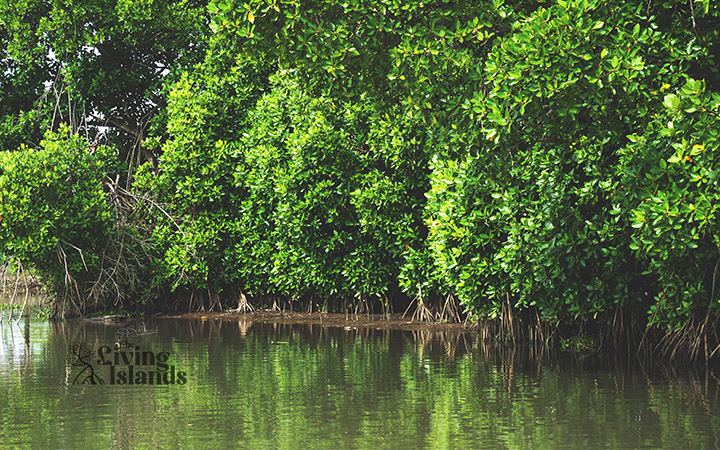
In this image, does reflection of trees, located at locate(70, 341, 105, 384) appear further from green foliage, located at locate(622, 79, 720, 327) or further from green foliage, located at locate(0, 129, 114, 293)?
green foliage, located at locate(622, 79, 720, 327)

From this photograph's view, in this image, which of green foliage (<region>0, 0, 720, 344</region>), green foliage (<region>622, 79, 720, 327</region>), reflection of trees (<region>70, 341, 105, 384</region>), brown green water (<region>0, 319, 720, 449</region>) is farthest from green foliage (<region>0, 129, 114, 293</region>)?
green foliage (<region>622, 79, 720, 327</region>)

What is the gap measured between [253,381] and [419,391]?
1813 millimetres

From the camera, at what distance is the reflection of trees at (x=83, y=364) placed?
382 inches

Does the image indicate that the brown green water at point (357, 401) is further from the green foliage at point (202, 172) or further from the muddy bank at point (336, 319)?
the green foliage at point (202, 172)

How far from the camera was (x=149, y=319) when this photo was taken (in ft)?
60.3

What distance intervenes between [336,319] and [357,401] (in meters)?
8.69

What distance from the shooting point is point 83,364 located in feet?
36.4

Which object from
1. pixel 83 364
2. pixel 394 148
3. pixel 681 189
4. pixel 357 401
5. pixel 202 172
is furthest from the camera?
pixel 202 172

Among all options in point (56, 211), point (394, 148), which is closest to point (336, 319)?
point (394, 148)

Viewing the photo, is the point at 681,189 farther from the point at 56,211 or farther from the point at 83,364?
the point at 56,211

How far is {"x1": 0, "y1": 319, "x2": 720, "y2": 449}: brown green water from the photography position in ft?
22.3

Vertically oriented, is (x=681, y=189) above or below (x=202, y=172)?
below

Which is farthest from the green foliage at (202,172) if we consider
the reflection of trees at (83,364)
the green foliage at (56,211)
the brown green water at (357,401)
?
the brown green water at (357,401)

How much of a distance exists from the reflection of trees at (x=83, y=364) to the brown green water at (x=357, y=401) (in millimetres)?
118
